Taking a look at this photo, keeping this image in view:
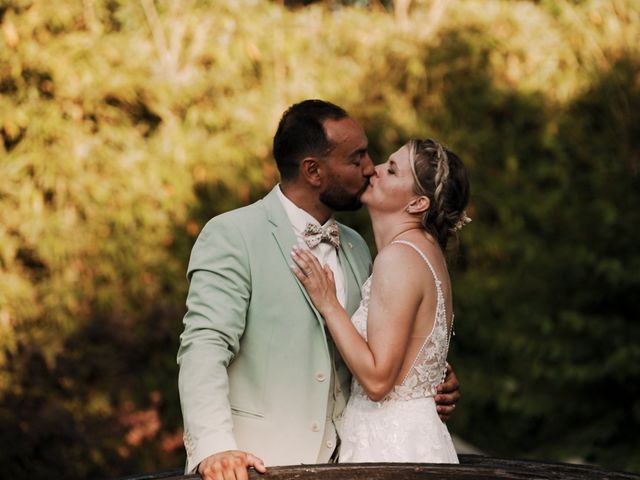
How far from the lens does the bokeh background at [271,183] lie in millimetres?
6305

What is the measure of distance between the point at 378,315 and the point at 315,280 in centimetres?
21

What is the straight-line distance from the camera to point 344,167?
3.19m

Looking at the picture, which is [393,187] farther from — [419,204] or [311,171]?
[311,171]

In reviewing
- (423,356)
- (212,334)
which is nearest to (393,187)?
(423,356)

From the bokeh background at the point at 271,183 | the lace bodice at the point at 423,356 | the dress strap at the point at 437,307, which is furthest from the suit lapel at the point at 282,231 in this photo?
the bokeh background at the point at 271,183

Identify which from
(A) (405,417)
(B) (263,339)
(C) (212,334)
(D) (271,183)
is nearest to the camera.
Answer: (C) (212,334)

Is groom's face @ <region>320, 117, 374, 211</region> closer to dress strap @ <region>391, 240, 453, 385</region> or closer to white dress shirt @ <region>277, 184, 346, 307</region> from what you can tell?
white dress shirt @ <region>277, 184, 346, 307</region>

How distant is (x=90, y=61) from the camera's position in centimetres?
680

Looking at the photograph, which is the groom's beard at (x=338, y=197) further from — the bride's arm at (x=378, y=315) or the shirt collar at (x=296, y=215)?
the bride's arm at (x=378, y=315)

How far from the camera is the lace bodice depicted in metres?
3.09

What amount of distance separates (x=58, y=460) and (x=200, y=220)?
2.05 meters

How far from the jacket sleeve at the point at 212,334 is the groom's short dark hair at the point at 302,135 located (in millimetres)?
326

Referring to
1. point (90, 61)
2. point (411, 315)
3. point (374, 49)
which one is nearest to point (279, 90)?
point (374, 49)

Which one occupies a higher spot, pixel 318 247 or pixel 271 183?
pixel 318 247
